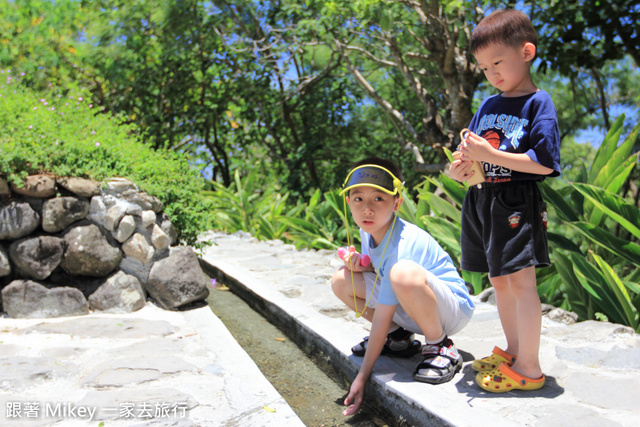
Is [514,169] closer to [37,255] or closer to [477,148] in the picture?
[477,148]

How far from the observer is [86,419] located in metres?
1.92

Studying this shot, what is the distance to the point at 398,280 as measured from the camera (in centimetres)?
201

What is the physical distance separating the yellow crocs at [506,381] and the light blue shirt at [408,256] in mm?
340

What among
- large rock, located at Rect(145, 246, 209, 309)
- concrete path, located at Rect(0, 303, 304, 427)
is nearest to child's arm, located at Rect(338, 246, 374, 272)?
concrete path, located at Rect(0, 303, 304, 427)

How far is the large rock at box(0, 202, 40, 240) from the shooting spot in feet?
10.1

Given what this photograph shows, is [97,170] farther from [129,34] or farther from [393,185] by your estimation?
[129,34]

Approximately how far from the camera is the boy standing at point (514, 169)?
1.84 m

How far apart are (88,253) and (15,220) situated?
436 mm

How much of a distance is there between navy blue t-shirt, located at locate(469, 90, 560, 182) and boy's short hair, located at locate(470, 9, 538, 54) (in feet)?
0.68

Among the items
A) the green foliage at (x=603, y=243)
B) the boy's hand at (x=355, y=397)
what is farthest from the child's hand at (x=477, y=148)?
the green foliage at (x=603, y=243)

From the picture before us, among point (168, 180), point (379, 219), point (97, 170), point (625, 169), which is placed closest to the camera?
point (379, 219)

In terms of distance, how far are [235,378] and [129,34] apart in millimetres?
7791

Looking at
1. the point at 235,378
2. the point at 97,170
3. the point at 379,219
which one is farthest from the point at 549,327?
the point at 97,170

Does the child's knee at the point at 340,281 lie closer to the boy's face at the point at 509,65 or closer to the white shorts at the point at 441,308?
the white shorts at the point at 441,308
